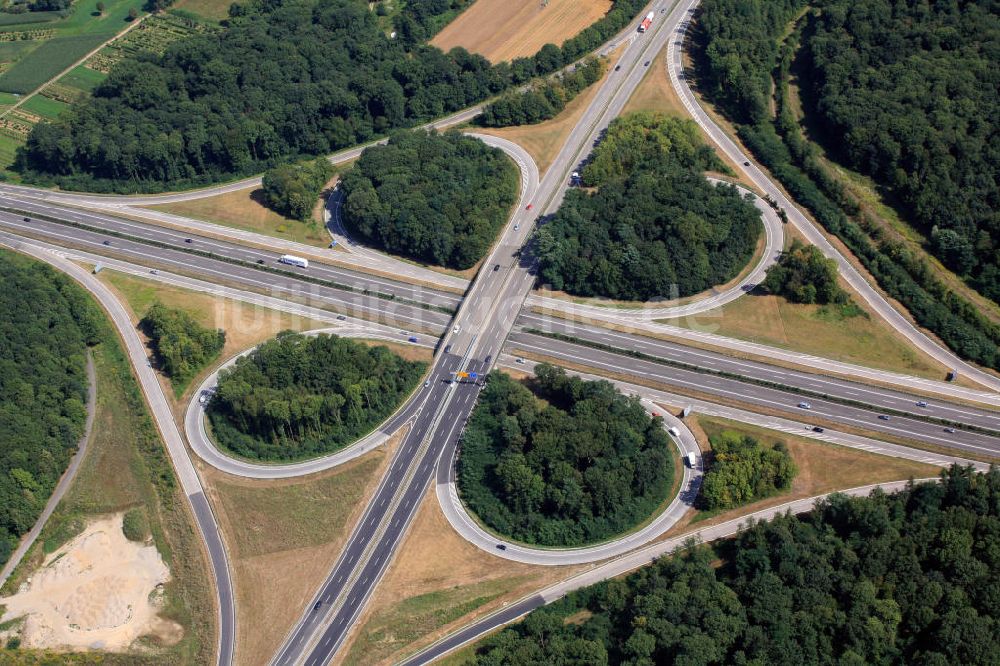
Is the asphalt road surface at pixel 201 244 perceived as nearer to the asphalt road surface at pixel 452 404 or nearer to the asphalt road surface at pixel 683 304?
the asphalt road surface at pixel 452 404

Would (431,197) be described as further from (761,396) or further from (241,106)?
(761,396)

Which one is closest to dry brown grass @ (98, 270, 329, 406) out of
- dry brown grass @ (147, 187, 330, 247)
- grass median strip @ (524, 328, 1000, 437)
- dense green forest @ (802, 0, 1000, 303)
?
dry brown grass @ (147, 187, 330, 247)

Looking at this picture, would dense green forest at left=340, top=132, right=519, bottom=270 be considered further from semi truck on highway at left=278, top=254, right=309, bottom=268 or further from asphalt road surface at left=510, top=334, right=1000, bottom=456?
asphalt road surface at left=510, top=334, right=1000, bottom=456

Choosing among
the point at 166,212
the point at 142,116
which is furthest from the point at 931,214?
the point at 142,116

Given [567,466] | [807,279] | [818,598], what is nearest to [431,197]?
[567,466]

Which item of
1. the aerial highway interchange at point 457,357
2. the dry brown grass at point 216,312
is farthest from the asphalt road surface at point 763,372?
the dry brown grass at point 216,312

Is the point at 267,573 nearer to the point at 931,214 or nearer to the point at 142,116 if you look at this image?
the point at 142,116

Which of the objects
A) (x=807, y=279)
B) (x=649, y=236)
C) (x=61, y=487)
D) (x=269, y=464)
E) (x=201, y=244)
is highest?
(x=649, y=236)
